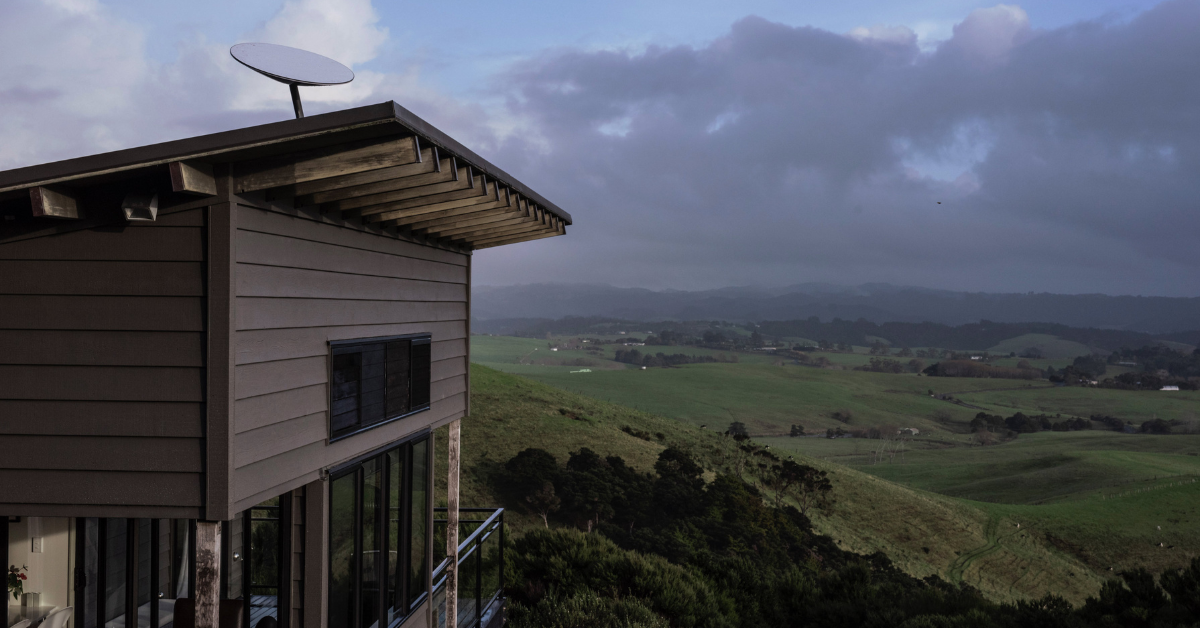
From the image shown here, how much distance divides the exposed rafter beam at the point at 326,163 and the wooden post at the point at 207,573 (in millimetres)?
1637

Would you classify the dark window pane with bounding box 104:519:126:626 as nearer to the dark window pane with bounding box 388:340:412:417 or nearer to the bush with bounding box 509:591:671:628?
the dark window pane with bounding box 388:340:412:417

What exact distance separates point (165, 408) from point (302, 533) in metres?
1.44

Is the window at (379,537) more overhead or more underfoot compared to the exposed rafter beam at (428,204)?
more underfoot

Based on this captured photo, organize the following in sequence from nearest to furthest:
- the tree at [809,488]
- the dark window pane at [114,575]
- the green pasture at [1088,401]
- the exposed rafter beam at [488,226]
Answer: the dark window pane at [114,575] → the exposed rafter beam at [488,226] → the tree at [809,488] → the green pasture at [1088,401]

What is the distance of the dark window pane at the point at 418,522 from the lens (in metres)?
5.77

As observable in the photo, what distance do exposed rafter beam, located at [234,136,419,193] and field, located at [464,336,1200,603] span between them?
2534 centimetres

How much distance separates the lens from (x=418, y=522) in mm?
5891

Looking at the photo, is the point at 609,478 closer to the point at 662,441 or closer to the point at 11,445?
the point at 662,441

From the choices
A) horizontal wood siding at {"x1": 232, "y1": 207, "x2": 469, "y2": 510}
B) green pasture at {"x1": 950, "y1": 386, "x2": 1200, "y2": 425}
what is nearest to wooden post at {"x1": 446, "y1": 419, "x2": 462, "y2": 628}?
horizontal wood siding at {"x1": 232, "y1": 207, "x2": 469, "y2": 510}

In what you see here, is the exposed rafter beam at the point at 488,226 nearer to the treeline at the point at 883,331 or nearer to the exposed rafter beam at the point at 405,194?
the exposed rafter beam at the point at 405,194

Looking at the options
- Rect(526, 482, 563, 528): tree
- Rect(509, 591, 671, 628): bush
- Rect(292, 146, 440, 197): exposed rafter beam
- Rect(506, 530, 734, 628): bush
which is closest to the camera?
Rect(292, 146, 440, 197): exposed rafter beam

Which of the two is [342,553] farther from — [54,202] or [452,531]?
[54,202]

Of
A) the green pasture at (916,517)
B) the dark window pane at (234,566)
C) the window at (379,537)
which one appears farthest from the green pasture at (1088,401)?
the dark window pane at (234,566)

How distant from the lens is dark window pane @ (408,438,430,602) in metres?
5.77
